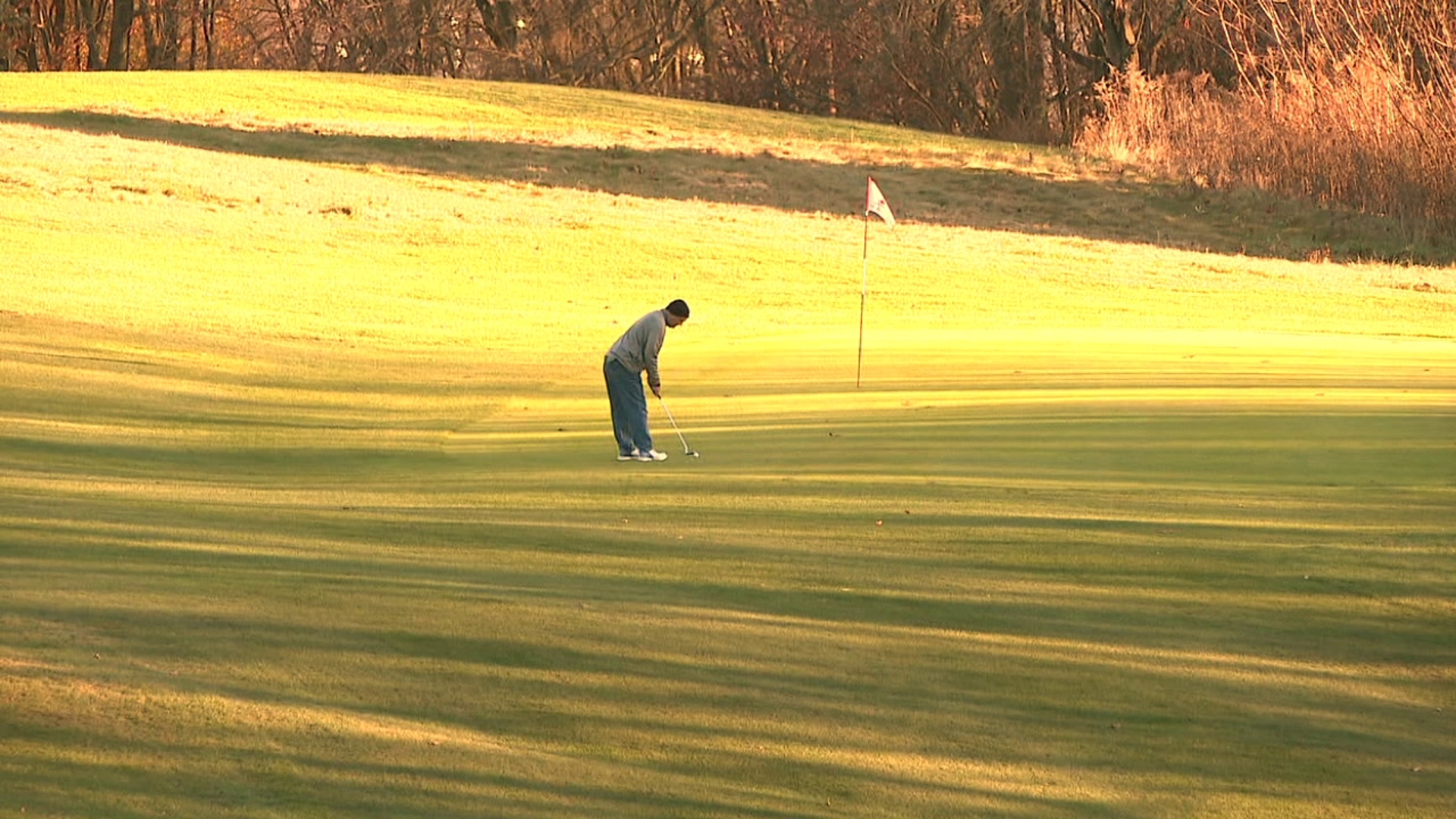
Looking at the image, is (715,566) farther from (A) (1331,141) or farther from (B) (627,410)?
(A) (1331,141)

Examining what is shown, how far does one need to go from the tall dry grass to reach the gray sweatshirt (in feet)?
101

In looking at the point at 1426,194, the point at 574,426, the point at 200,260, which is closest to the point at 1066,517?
the point at 574,426

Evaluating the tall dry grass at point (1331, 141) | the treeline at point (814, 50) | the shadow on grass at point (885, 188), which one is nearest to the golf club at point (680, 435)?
the shadow on grass at point (885, 188)

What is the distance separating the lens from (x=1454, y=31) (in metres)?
43.9

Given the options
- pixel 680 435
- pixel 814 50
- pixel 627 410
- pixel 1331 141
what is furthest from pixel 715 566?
pixel 814 50

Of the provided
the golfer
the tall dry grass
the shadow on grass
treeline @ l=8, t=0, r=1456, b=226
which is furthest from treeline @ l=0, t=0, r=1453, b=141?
the golfer

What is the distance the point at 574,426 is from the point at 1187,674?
8.06 m

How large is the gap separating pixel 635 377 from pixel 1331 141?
110 ft

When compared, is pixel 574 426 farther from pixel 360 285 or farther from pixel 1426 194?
pixel 1426 194

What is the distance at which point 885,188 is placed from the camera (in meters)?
47.9

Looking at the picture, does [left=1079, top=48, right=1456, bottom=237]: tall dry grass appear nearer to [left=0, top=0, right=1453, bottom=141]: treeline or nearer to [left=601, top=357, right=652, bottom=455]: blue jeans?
[left=0, top=0, right=1453, bottom=141]: treeline

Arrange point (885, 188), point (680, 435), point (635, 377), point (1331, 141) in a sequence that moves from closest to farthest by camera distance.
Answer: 1. point (635, 377)
2. point (680, 435)
3. point (1331, 141)
4. point (885, 188)

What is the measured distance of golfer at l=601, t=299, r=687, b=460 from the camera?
14.0 metres

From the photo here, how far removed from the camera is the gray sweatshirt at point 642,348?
14.4 meters
